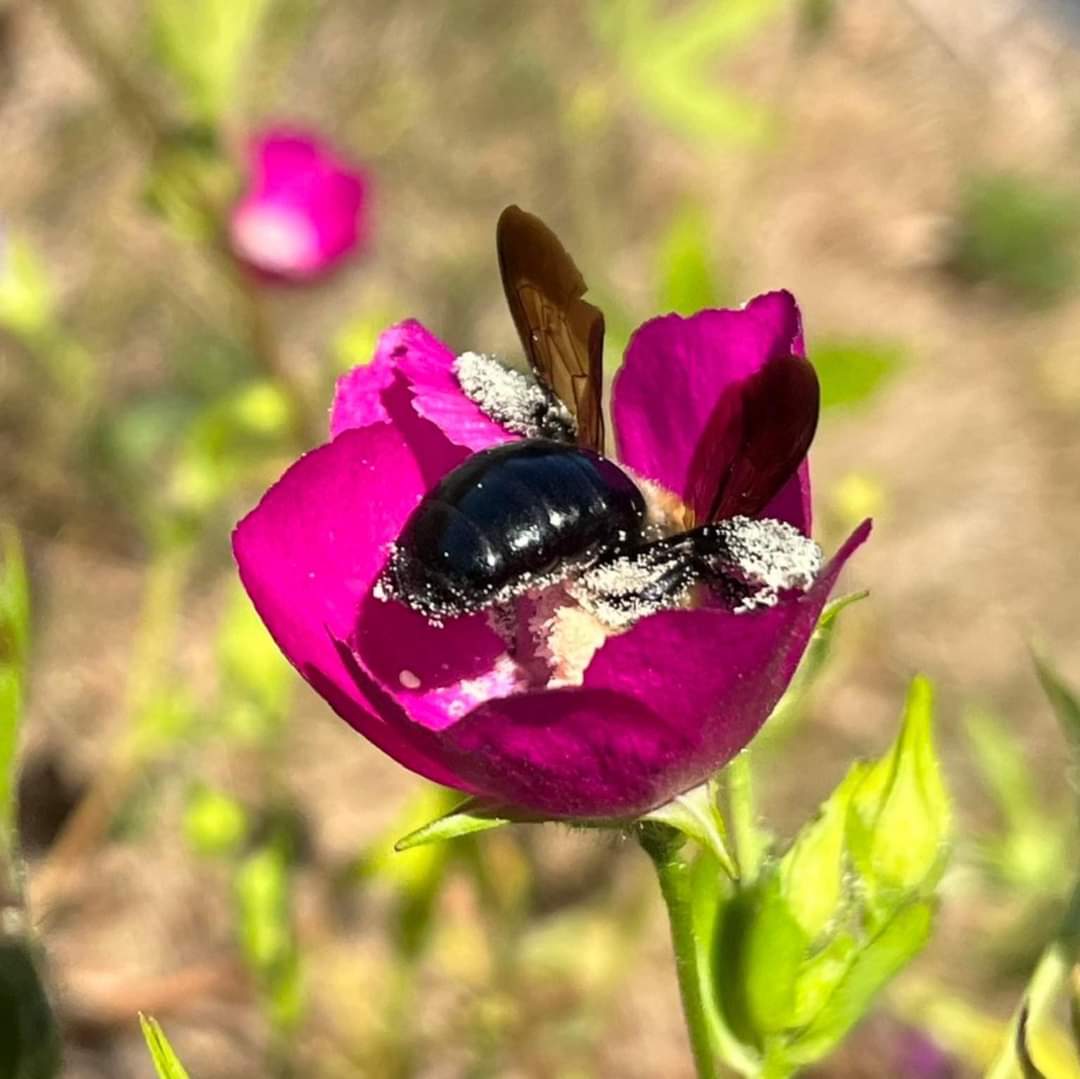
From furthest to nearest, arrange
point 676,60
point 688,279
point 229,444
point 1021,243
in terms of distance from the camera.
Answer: point 1021,243 → point 676,60 → point 229,444 → point 688,279

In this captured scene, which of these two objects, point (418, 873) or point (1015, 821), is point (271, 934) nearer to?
point (418, 873)

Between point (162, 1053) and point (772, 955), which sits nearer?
point (162, 1053)

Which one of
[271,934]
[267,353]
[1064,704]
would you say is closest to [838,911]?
[1064,704]

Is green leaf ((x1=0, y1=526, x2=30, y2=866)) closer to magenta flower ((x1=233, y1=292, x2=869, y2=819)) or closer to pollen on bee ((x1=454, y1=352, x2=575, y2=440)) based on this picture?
magenta flower ((x1=233, y1=292, x2=869, y2=819))

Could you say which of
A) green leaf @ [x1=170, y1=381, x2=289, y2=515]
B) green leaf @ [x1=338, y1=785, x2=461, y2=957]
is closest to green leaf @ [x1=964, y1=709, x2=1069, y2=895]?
green leaf @ [x1=338, y1=785, x2=461, y2=957]

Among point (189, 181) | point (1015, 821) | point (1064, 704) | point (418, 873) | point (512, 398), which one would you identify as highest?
point (189, 181)

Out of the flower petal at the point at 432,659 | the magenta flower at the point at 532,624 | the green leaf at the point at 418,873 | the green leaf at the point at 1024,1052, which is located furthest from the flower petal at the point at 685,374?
the green leaf at the point at 418,873
